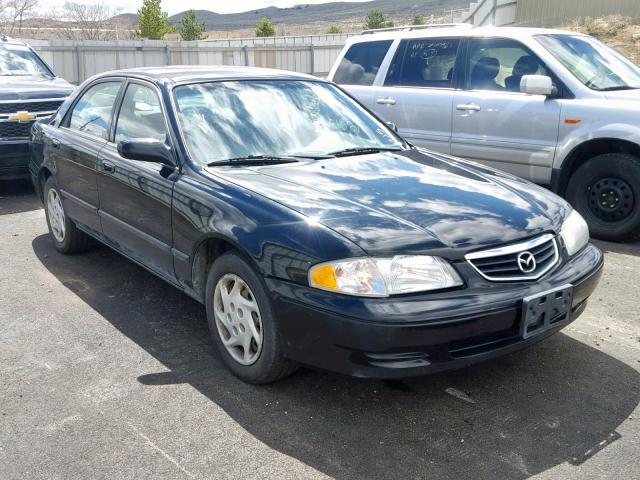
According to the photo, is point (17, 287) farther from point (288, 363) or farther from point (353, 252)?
point (353, 252)

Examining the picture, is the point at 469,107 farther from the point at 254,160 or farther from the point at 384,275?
the point at 384,275

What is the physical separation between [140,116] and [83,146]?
779 mm

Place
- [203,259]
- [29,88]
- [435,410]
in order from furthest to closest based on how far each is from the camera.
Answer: [29,88] → [203,259] → [435,410]

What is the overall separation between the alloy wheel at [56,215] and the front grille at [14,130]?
107 inches

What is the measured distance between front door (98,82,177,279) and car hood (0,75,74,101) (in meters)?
4.18

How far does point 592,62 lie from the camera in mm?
6695

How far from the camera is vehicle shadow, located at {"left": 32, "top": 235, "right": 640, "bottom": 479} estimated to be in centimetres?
293

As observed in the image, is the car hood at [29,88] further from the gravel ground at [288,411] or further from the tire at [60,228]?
the gravel ground at [288,411]

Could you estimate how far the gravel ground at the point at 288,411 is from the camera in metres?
2.91

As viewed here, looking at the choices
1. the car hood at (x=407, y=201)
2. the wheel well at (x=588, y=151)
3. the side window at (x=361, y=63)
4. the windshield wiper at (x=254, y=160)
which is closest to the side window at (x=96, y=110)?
the windshield wiper at (x=254, y=160)

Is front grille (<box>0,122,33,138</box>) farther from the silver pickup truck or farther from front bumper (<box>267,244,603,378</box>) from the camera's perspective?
front bumper (<box>267,244,603,378</box>)

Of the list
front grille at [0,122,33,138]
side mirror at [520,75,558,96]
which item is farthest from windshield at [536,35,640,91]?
front grille at [0,122,33,138]

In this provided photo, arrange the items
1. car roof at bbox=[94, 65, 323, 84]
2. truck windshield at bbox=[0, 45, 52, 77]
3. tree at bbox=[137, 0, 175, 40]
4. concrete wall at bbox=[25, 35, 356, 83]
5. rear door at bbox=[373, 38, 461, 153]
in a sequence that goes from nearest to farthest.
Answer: car roof at bbox=[94, 65, 323, 84]
rear door at bbox=[373, 38, 461, 153]
truck windshield at bbox=[0, 45, 52, 77]
concrete wall at bbox=[25, 35, 356, 83]
tree at bbox=[137, 0, 175, 40]

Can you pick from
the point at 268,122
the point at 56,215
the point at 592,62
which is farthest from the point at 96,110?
the point at 592,62
